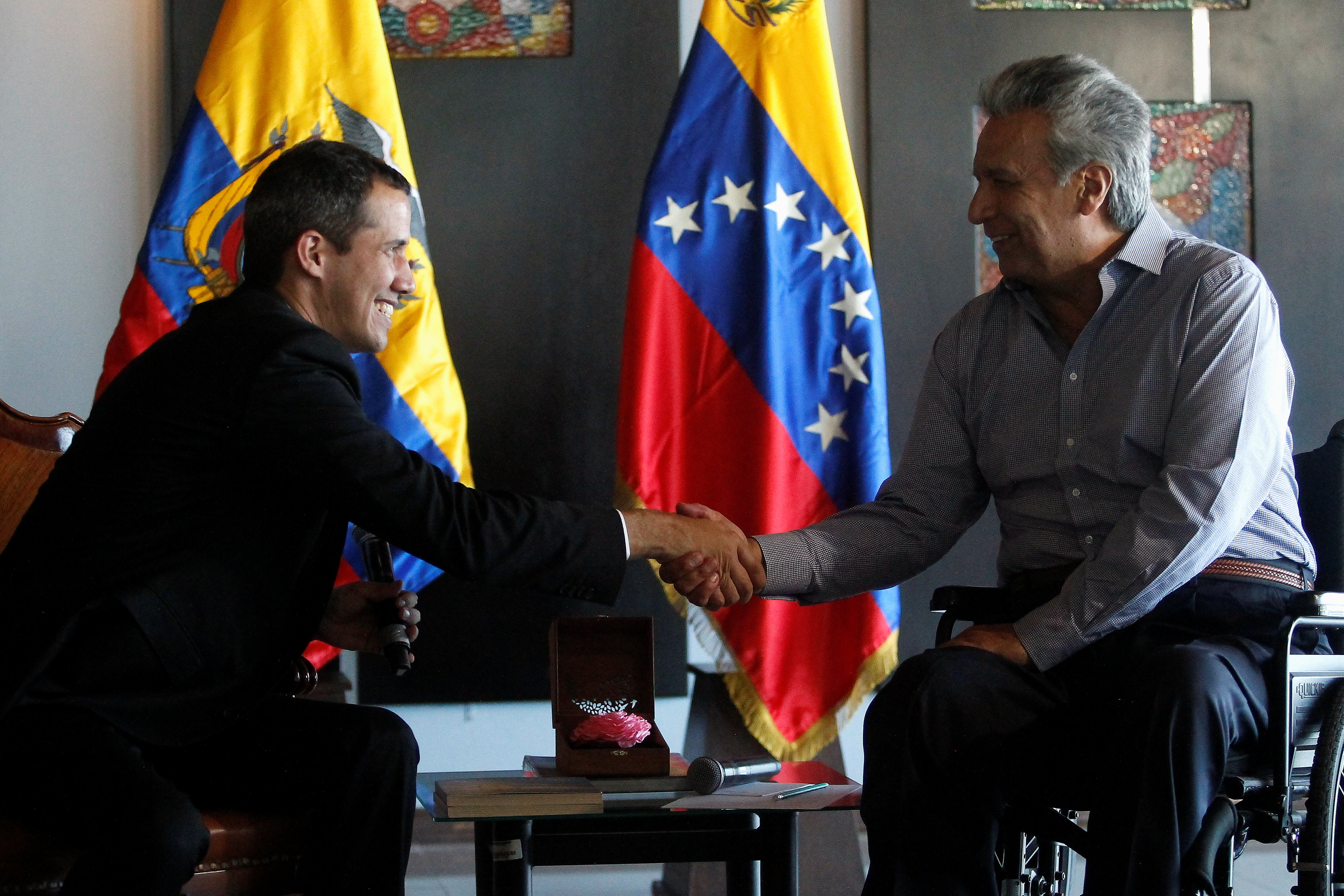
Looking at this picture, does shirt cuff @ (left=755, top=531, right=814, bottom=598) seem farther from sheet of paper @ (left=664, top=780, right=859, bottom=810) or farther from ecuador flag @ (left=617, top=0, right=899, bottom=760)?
ecuador flag @ (left=617, top=0, right=899, bottom=760)

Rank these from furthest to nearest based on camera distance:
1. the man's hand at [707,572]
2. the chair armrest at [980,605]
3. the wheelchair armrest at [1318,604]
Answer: the man's hand at [707,572], the chair armrest at [980,605], the wheelchair armrest at [1318,604]

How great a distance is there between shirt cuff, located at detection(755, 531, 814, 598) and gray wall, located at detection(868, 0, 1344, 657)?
980mm

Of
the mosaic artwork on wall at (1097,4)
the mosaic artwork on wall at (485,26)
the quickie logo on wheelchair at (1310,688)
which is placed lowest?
the quickie logo on wheelchair at (1310,688)

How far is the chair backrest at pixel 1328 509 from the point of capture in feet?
6.26

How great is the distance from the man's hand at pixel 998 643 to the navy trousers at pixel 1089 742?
19 mm

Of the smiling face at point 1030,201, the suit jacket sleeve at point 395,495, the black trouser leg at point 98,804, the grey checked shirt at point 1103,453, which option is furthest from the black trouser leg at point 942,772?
the black trouser leg at point 98,804

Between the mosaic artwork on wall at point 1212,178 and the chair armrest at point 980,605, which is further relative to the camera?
the mosaic artwork on wall at point 1212,178

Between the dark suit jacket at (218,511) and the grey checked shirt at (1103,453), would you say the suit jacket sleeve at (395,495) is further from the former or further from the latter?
the grey checked shirt at (1103,453)

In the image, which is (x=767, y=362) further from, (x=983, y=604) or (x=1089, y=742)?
(x=1089, y=742)

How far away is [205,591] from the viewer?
149 centimetres

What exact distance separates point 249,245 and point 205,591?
492 mm

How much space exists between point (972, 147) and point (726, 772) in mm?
1845

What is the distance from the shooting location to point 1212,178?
3.05 meters

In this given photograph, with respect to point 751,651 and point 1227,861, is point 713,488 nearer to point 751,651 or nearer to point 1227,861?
point 751,651
